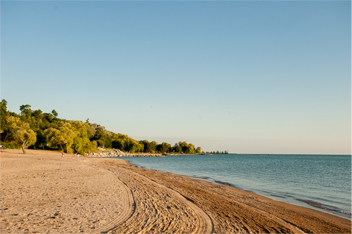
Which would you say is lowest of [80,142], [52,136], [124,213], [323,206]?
[323,206]

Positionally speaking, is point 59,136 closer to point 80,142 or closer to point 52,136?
point 52,136

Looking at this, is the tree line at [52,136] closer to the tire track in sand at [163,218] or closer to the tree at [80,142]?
the tree at [80,142]

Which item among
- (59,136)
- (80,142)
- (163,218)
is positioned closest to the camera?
(163,218)

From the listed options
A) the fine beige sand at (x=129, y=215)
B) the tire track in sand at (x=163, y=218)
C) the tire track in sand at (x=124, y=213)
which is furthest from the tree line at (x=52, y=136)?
the tire track in sand at (x=163, y=218)

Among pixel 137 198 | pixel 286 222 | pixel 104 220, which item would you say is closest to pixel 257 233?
pixel 286 222

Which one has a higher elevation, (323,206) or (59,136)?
(59,136)

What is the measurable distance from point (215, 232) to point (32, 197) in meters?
10.4

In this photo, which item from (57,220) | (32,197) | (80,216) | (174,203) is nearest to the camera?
(57,220)

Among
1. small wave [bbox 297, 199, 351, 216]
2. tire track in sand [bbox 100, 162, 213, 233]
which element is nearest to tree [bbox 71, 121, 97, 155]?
tire track in sand [bbox 100, 162, 213, 233]

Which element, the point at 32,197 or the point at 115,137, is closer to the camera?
the point at 32,197

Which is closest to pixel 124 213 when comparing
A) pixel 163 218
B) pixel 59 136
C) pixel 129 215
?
pixel 129 215

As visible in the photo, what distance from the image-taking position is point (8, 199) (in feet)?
38.4

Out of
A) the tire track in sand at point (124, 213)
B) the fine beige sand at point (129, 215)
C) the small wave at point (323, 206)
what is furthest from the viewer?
the small wave at point (323, 206)

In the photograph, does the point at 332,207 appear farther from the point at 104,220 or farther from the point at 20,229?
the point at 20,229
